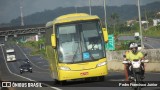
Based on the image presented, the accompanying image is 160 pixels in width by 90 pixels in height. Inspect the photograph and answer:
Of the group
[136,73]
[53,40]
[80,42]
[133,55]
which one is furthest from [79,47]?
[136,73]

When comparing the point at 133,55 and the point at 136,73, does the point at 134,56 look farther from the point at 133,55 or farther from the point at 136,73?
the point at 136,73

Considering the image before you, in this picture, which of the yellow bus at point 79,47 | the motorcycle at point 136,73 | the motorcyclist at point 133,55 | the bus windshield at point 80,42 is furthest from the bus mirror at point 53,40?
the motorcycle at point 136,73

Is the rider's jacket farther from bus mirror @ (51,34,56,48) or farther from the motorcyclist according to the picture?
bus mirror @ (51,34,56,48)

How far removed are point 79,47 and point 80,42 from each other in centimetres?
26

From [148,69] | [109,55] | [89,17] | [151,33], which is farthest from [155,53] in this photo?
[151,33]

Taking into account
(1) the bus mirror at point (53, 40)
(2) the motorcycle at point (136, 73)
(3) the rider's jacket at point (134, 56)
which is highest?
(1) the bus mirror at point (53, 40)

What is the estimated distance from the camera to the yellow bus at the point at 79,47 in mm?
23312

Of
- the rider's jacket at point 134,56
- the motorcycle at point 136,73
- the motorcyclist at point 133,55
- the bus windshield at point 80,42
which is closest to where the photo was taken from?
the motorcycle at point 136,73

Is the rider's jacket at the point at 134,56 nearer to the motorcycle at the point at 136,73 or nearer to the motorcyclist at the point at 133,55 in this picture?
the motorcyclist at the point at 133,55

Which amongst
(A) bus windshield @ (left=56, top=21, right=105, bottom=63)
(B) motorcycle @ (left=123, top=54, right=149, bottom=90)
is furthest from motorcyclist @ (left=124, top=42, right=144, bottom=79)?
(A) bus windshield @ (left=56, top=21, right=105, bottom=63)

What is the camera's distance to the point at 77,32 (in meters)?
23.9

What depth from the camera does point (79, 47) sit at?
77.3 ft

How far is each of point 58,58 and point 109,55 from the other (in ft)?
68.5

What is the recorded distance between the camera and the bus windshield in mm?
23547
